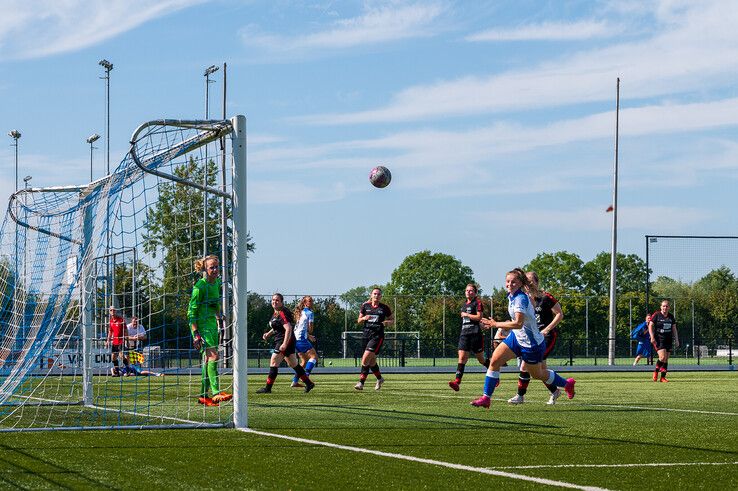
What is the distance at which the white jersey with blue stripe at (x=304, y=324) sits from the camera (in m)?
22.3

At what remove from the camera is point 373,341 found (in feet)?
66.8

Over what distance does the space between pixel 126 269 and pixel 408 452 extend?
903 cm

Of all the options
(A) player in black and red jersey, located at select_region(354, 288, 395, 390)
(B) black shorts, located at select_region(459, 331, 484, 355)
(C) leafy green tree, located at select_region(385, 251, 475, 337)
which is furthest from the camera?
(C) leafy green tree, located at select_region(385, 251, 475, 337)

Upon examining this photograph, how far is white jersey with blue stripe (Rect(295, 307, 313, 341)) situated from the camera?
22.3 meters

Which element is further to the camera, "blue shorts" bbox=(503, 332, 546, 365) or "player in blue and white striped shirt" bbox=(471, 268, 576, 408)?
"blue shorts" bbox=(503, 332, 546, 365)

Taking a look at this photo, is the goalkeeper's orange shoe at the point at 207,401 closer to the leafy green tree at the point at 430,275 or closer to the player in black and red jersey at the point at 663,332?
the player in black and red jersey at the point at 663,332

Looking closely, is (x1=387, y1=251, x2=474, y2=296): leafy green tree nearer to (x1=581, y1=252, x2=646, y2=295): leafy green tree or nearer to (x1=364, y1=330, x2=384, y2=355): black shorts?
(x1=581, y1=252, x2=646, y2=295): leafy green tree

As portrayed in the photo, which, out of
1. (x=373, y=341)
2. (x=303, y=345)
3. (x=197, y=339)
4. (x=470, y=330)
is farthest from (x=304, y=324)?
(x=197, y=339)

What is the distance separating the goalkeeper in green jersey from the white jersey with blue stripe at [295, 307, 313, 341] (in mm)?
8365

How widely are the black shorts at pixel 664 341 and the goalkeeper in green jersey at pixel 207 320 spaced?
46.7 ft

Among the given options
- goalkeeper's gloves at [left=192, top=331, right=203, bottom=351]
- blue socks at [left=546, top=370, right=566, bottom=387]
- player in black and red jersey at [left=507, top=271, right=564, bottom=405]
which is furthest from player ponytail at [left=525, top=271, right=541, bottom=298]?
goalkeeper's gloves at [left=192, top=331, right=203, bottom=351]

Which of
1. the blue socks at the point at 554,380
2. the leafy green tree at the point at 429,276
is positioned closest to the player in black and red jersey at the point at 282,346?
the blue socks at the point at 554,380

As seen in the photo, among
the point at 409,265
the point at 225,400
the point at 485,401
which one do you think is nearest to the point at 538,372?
the point at 485,401

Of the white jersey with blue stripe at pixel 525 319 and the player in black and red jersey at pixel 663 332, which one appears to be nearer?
the white jersey with blue stripe at pixel 525 319
